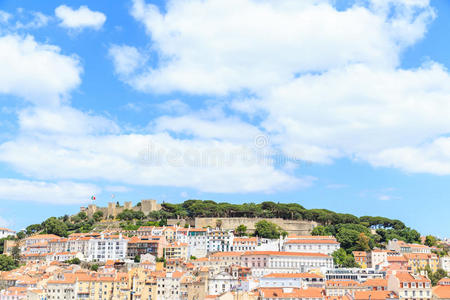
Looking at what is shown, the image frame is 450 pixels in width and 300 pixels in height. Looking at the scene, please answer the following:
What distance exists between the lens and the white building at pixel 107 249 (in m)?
68.1

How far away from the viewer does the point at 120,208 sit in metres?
88.5

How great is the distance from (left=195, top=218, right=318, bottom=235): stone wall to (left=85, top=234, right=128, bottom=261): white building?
14.0 m

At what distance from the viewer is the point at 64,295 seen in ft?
174

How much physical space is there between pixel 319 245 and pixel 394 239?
1326cm

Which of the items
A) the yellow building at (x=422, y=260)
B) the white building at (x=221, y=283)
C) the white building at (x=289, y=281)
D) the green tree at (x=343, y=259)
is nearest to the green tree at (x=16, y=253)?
the white building at (x=221, y=283)

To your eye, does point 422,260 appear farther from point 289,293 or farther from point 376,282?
point 289,293

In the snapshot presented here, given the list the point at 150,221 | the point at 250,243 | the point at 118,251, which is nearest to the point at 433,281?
the point at 250,243

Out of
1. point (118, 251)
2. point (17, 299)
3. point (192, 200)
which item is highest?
point (192, 200)

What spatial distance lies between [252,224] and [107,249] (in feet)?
72.3

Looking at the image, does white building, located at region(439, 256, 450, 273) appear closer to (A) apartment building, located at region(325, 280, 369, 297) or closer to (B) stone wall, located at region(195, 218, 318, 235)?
(B) stone wall, located at region(195, 218, 318, 235)

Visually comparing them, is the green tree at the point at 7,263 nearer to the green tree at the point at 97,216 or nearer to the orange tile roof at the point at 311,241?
the green tree at the point at 97,216

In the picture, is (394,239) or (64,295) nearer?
(64,295)

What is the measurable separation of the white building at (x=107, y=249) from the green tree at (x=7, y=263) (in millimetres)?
9221

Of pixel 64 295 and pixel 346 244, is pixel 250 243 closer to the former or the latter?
pixel 346 244
